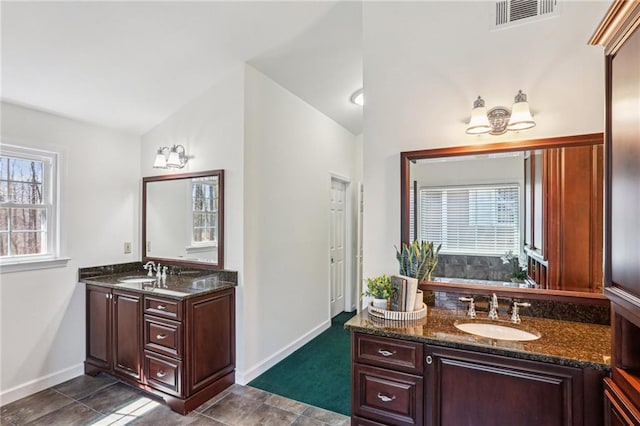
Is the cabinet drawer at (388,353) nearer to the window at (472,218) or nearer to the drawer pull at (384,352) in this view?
the drawer pull at (384,352)

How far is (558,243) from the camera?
1926 mm

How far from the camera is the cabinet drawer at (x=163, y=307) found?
2.49 m

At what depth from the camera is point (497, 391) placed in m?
1.53

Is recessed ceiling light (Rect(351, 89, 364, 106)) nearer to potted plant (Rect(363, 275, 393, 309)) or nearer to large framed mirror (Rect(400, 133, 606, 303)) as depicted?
large framed mirror (Rect(400, 133, 606, 303))

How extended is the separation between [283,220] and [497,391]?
2.38m

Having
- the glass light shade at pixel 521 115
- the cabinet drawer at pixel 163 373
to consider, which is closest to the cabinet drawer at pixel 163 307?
the cabinet drawer at pixel 163 373

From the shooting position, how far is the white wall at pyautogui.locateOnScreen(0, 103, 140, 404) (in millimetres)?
2666

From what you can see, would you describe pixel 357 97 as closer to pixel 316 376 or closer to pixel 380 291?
pixel 380 291

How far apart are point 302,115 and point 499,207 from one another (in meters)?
2.40

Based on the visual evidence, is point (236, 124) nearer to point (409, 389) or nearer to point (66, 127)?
point (66, 127)

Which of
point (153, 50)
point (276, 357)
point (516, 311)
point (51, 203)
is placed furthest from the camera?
point (276, 357)

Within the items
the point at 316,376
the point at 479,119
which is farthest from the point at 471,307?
the point at 316,376

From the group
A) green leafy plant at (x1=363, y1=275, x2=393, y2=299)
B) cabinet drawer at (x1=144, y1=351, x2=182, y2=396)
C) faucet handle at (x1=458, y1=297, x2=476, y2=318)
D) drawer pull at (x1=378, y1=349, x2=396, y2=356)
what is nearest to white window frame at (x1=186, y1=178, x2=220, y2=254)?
cabinet drawer at (x1=144, y1=351, x2=182, y2=396)

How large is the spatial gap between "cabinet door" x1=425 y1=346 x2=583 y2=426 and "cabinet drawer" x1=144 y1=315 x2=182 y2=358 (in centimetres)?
182
